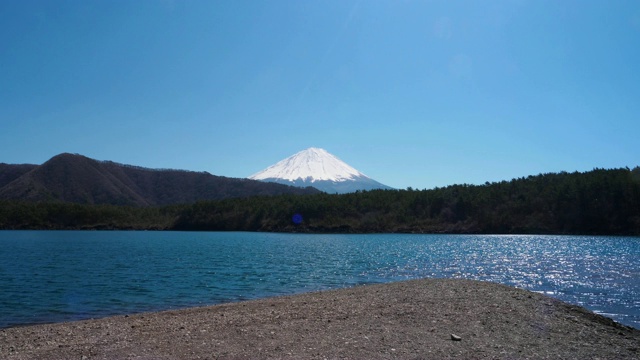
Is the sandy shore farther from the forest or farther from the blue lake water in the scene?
the forest

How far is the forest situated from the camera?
112 meters

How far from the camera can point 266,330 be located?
13844 millimetres

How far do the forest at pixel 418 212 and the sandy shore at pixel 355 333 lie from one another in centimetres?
10863

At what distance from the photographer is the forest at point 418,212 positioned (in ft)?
369

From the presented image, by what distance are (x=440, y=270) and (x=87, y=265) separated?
29.9 meters

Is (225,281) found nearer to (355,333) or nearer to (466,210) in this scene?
(355,333)

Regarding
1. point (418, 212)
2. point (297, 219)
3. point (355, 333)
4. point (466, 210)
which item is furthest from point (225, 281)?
point (297, 219)

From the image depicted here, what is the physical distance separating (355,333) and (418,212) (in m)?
136

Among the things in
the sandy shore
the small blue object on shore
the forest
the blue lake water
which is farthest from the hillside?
the sandy shore

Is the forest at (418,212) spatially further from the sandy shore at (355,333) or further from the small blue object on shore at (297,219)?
the sandy shore at (355,333)

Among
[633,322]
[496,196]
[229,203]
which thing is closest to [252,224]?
[229,203]

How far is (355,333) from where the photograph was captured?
43.3 feet

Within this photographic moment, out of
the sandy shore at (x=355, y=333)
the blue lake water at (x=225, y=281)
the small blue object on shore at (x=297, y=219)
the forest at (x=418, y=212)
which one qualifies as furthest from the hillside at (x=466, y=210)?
the sandy shore at (x=355, y=333)

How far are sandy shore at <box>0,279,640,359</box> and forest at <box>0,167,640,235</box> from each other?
109 meters
